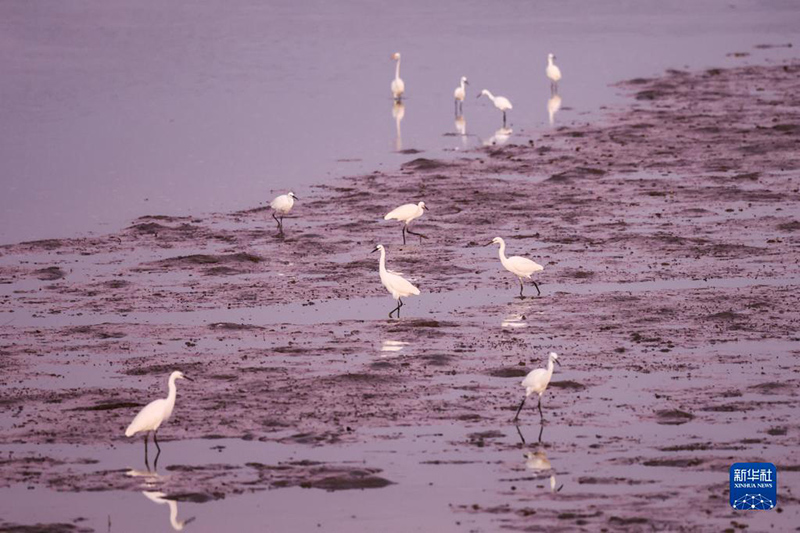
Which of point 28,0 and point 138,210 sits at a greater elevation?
point 28,0

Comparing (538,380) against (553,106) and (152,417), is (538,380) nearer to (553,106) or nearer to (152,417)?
(152,417)

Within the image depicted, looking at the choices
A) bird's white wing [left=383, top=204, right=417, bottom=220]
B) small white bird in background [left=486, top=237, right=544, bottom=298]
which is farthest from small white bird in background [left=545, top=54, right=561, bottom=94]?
small white bird in background [left=486, top=237, right=544, bottom=298]

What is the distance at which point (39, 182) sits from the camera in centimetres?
3331

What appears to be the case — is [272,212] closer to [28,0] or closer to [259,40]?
[259,40]

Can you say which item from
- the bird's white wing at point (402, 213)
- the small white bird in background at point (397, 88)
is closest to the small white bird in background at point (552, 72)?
the small white bird in background at point (397, 88)

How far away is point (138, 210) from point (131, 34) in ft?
110

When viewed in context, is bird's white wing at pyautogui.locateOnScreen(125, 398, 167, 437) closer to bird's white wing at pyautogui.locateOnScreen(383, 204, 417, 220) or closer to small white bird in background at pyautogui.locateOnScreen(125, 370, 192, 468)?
small white bird in background at pyautogui.locateOnScreen(125, 370, 192, 468)

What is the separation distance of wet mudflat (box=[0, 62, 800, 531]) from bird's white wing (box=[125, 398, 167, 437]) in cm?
31

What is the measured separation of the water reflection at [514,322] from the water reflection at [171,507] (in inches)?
291

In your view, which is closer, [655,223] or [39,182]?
[655,223]

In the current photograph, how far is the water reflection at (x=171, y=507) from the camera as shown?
13867 millimetres

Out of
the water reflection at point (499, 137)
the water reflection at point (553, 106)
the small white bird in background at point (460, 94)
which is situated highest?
the small white bird in background at point (460, 94)

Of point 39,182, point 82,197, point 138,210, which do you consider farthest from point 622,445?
point 39,182

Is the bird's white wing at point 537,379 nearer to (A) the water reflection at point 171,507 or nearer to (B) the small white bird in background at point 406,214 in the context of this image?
(A) the water reflection at point 171,507
